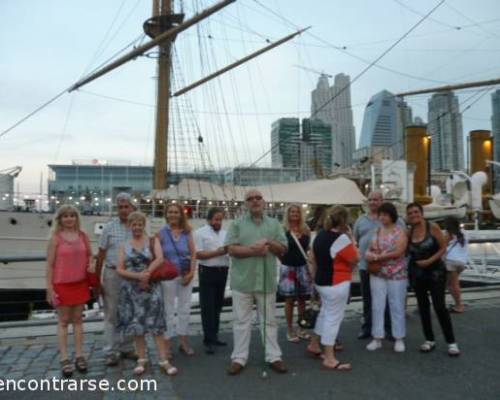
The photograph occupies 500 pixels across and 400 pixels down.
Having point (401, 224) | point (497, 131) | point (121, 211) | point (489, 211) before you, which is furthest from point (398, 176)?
point (497, 131)

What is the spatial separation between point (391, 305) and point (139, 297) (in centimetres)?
266

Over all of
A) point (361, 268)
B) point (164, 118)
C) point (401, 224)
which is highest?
point (164, 118)

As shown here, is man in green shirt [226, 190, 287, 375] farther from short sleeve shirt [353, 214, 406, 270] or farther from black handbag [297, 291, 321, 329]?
short sleeve shirt [353, 214, 406, 270]

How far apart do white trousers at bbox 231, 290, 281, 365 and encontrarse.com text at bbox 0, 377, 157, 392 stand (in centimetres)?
82

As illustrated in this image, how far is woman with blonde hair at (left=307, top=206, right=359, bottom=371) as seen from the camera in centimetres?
466

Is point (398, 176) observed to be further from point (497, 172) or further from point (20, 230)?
point (20, 230)

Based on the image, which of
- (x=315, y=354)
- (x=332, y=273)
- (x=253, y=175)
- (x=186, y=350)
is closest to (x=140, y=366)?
(x=186, y=350)

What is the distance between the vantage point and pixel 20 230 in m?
16.3

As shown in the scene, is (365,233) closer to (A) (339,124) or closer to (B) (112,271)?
(B) (112,271)

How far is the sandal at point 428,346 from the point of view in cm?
502

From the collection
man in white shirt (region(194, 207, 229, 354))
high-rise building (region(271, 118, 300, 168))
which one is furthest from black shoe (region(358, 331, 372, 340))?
high-rise building (region(271, 118, 300, 168))

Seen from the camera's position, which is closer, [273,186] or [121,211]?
[121,211]

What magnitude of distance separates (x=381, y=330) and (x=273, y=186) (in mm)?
16524

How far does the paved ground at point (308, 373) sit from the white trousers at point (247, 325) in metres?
0.17
